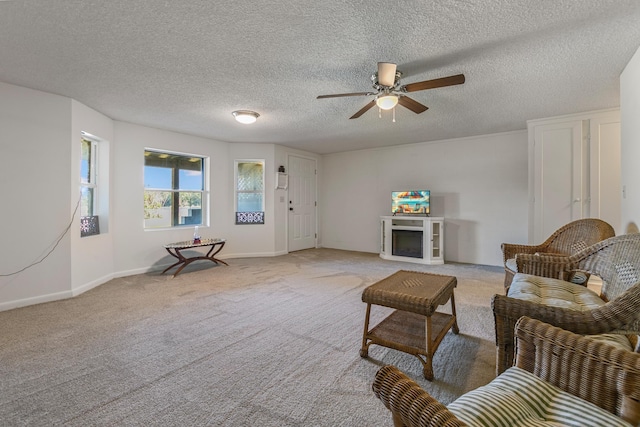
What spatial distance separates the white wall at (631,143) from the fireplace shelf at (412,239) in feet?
8.60

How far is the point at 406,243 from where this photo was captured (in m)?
5.46

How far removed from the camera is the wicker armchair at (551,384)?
2.24ft

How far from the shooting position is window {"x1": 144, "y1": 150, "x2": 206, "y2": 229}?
4707 mm

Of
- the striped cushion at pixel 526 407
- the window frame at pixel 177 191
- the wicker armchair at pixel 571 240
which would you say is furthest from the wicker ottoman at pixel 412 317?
the window frame at pixel 177 191

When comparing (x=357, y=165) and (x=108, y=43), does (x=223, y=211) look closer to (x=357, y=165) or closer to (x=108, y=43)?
(x=357, y=165)

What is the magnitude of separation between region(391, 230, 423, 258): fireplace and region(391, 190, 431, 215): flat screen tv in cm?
40

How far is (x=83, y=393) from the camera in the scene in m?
1.60

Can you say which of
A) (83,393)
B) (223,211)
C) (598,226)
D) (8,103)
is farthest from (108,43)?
(598,226)

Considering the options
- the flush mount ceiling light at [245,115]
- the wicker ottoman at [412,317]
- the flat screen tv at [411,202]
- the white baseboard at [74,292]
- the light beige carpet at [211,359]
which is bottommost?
the light beige carpet at [211,359]

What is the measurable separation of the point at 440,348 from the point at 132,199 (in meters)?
4.66

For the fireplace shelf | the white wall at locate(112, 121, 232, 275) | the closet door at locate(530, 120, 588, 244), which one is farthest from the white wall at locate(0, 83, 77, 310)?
the closet door at locate(530, 120, 588, 244)

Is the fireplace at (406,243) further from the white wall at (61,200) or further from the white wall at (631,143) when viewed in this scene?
the white wall at (61,200)

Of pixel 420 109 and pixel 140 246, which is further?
pixel 140 246

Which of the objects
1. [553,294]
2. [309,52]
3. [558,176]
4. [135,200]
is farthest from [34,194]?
[558,176]
